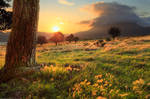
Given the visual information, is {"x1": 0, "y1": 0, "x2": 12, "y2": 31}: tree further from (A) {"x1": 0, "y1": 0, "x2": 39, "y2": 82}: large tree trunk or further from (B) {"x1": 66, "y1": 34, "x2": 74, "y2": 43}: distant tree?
(B) {"x1": 66, "y1": 34, "x2": 74, "y2": 43}: distant tree

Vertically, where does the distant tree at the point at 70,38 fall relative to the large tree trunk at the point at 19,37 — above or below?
above

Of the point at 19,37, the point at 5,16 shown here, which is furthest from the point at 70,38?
the point at 19,37

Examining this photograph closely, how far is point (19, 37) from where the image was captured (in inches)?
180

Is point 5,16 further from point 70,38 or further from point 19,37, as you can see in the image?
point 70,38

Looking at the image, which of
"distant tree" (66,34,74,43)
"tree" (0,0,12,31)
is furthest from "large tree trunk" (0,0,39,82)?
"distant tree" (66,34,74,43)

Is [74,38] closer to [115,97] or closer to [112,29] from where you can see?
[112,29]

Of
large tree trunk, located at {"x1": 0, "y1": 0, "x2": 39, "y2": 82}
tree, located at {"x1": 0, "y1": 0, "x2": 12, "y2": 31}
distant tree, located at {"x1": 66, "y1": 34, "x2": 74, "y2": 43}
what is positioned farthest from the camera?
distant tree, located at {"x1": 66, "y1": 34, "x2": 74, "y2": 43}

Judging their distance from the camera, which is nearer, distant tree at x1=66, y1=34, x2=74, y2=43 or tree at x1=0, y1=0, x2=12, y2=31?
tree at x1=0, y1=0, x2=12, y2=31

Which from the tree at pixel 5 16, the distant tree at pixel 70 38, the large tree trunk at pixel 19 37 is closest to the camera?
the large tree trunk at pixel 19 37

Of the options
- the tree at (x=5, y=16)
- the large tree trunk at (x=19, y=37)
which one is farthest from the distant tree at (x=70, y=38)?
the large tree trunk at (x=19, y=37)

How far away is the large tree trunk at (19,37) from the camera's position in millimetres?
4539

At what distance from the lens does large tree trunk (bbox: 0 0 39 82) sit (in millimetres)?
4539

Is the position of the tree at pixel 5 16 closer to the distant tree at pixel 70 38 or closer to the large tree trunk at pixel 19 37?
the large tree trunk at pixel 19 37

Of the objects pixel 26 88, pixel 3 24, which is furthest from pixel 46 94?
pixel 3 24
